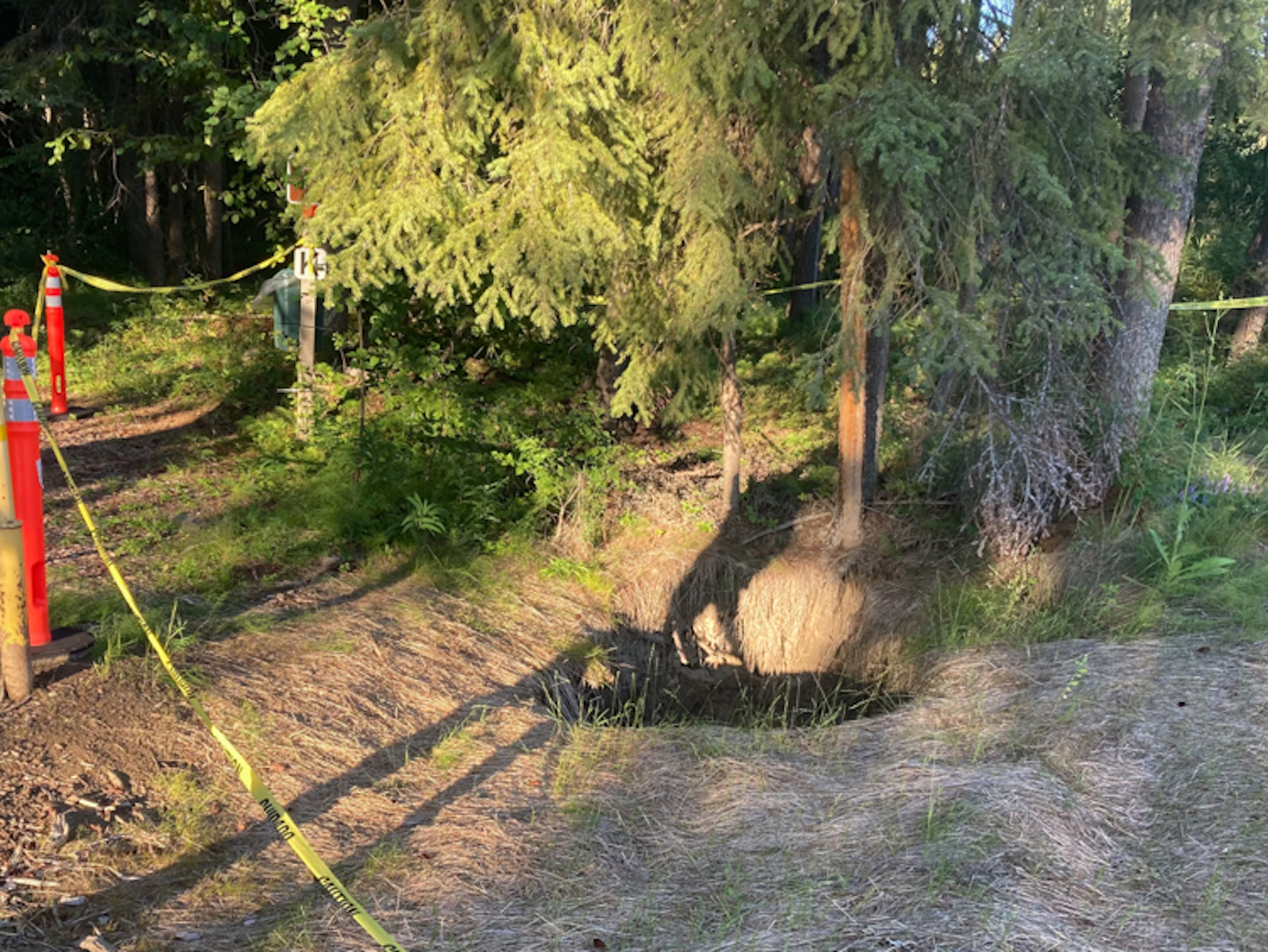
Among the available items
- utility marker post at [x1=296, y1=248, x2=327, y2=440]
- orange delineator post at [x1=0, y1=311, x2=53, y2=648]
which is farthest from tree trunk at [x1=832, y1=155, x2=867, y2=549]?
orange delineator post at [x1=0, y1=311, x2=53, y2=648]

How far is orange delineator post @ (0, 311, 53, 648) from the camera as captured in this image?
14.4 feet

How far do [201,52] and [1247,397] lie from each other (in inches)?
426

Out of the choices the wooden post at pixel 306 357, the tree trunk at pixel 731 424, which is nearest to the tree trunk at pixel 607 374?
the tree trunk at pixel 731 424

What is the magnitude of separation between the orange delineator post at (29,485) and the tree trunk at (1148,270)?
20.3 ft

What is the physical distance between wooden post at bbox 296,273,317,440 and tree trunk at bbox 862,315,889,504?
167 inches

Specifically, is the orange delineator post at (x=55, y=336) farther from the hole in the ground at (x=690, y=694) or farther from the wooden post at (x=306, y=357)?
the hole in the ground at (x=690, y=694)

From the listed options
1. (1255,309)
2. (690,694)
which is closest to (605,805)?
(690,694)

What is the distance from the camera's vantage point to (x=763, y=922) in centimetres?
354

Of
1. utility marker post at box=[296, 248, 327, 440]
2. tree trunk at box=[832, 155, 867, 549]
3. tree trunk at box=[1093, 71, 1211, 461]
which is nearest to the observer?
tree trunk at box=[832, 155, 867, 549]

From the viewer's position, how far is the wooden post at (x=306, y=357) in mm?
8352

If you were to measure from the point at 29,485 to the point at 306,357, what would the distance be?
420 centimetres

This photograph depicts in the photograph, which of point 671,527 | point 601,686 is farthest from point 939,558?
point 601,686

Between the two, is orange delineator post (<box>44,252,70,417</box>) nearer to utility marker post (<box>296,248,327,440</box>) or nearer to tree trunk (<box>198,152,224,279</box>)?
utility marker post (<box>296,248,327,440</box>)

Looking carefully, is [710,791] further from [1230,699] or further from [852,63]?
[852,63]
